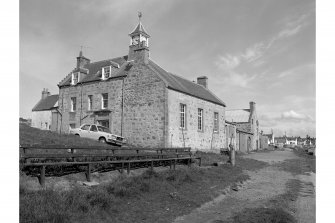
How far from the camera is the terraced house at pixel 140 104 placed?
2125 centimetres

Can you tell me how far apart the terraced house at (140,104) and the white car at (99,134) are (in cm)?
273

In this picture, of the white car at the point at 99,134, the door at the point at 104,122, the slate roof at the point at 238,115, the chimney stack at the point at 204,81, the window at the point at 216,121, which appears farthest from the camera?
the slate roof at the point at 238,115

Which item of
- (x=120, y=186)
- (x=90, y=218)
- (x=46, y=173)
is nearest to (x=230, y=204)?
(x=120, y=186)

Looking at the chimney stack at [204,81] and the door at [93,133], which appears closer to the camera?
the door at [93,133]

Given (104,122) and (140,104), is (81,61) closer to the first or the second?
(104,122)

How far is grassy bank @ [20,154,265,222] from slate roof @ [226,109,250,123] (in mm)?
38168

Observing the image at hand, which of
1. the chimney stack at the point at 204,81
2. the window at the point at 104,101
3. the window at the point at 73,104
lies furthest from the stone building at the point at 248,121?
the window at the point at 73,104

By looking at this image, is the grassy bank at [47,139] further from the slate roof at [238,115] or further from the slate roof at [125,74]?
the slate roof at [238,115]

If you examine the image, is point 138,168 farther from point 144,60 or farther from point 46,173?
point 144,60

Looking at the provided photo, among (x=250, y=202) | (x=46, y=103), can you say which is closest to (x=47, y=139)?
(x=250, y=202)

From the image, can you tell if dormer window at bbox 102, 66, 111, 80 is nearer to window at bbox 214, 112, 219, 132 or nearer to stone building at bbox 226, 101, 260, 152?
window at bbox 214, 112, 219, 132

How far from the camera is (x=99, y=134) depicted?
19.3m
